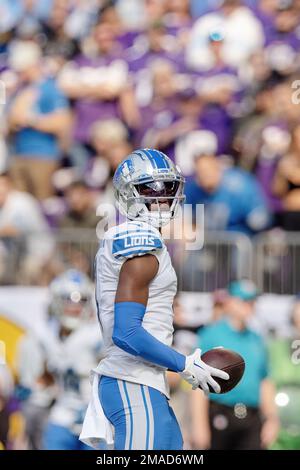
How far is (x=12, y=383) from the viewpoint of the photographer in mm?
6926

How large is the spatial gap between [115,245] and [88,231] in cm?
405

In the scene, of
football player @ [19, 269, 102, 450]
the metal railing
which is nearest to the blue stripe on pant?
football player @ [19, 269, 102, 450]

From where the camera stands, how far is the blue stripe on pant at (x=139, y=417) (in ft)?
11.1

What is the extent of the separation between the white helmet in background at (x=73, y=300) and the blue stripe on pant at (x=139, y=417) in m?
3.09

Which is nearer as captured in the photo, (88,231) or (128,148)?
(88,231)

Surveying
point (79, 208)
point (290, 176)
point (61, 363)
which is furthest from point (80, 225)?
point (290, 176)

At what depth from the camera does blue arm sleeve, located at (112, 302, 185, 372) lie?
132 inches

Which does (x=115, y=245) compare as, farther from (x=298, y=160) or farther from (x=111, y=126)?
(x=111, y=126)

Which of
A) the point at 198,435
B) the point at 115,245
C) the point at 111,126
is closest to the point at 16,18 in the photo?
the point at 111,126

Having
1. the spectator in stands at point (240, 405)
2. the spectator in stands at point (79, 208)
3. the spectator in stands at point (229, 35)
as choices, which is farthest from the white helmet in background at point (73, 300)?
the spectator in stands at point (229, 35)

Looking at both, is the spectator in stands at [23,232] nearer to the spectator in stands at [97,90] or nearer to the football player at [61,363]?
the football player at [61,363]

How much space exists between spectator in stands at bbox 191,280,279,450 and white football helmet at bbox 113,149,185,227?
121 inches

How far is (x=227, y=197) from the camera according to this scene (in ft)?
24.5

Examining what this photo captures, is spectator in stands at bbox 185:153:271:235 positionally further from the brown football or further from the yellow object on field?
the brown football
